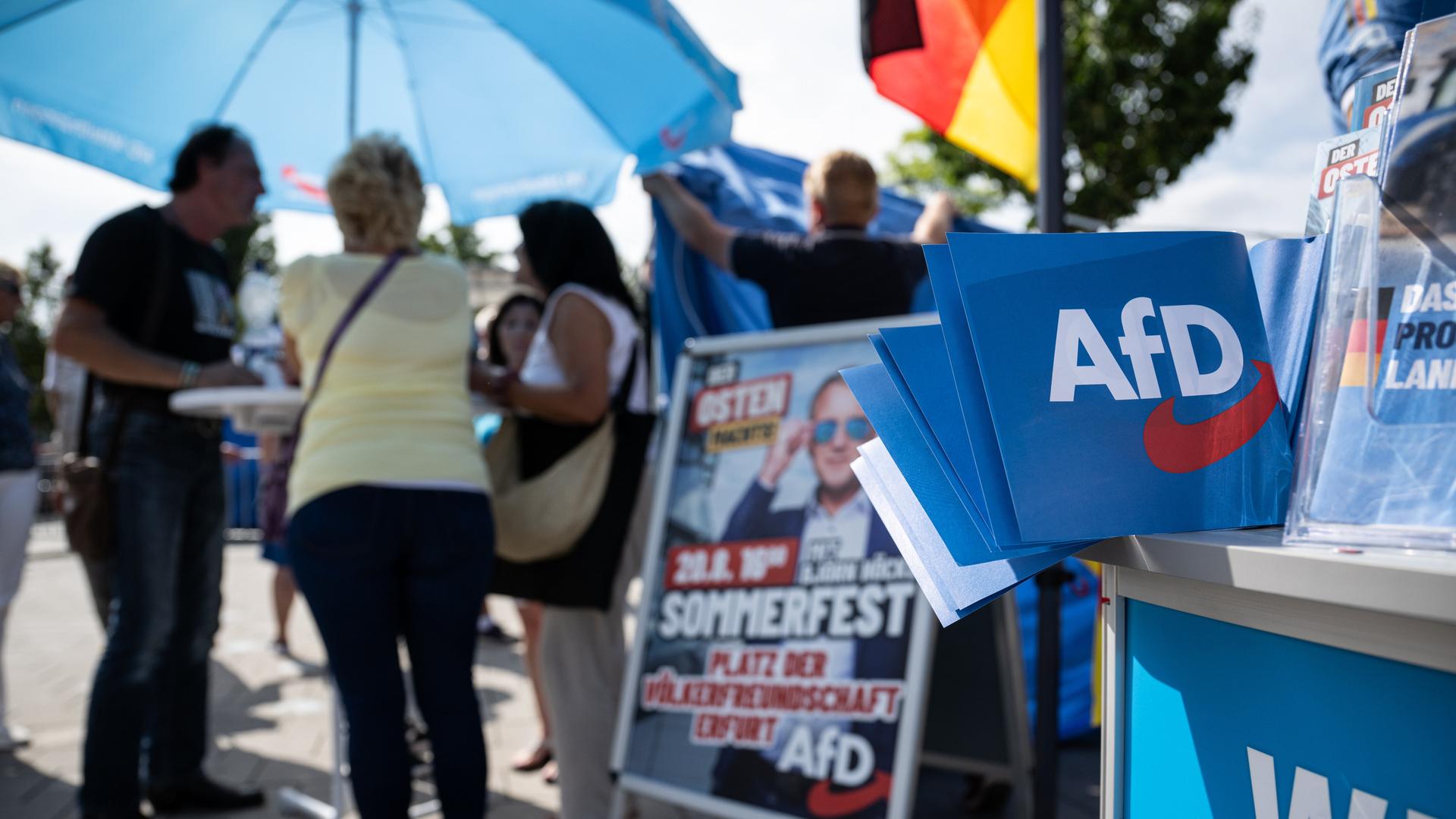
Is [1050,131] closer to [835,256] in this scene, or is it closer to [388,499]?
[835,256]

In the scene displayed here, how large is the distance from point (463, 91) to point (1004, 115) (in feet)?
6.80

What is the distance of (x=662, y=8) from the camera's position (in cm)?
269

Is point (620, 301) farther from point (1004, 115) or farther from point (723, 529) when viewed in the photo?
point (1004, 115)

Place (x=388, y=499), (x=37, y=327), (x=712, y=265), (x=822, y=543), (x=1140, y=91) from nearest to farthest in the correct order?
(x=388, y=499) < (x=822, y=543) < (x=712, y=265) < (x=1140, y=91) < (x=37, y=327)

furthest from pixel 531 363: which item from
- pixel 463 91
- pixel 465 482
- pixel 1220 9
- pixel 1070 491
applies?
pixel 1220 9

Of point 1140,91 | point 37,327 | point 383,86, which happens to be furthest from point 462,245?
point 383,86

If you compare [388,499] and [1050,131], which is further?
[1050,131]

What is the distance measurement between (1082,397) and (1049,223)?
4.94 ft

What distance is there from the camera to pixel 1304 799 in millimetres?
692

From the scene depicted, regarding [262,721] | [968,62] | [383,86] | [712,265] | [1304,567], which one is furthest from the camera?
[262,721]

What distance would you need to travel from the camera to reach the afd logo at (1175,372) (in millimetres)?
799

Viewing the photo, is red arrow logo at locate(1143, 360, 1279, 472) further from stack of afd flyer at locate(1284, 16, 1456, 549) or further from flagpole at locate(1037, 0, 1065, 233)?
flagpole at locate(1037, 0, 1065, 233)

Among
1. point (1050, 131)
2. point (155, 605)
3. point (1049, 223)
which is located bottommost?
point (155, 605)

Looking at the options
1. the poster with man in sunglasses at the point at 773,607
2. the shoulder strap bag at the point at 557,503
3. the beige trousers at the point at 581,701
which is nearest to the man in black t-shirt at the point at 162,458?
the shoulder strap bag at the point at 557,503
